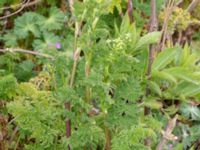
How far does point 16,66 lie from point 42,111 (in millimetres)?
1042

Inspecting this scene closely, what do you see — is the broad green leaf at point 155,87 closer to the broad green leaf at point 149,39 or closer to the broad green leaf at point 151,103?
the broad green leaf at point 151,103

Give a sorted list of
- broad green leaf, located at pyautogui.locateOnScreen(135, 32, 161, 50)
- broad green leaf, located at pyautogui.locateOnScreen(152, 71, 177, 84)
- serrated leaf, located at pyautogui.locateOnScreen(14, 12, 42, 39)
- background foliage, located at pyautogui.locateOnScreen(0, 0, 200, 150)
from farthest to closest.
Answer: serrated leaf, located at pyautogui.locateOnScreen(14, 12, 42, 39)
broad green leaf, located at pyautogui.locateOnScreen(152, 71, 177, 84)
broad green leaf, located at pyautogui.locateOnScreen(135, 32, 161, 50)
background foliage, located at pyautogui.locateOnScreen(0, 0, 200, 150)

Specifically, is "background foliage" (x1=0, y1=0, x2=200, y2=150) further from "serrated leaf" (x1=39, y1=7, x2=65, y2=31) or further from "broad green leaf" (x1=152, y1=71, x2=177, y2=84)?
"serrated leaf" (x1=39, y1=7, x2=65, y2=31)

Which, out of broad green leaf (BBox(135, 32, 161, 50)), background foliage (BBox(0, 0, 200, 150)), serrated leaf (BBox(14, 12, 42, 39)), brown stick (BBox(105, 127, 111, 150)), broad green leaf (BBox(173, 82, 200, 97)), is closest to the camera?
background foliage (BBox(0, 0, 200, 150))

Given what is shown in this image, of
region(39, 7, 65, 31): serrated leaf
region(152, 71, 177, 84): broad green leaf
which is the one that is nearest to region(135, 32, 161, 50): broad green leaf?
region(152, 71, 177, 84): broad green leaf

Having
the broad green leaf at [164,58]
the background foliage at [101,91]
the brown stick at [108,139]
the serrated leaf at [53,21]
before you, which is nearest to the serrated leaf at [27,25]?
the serrated leaf at [53,21]

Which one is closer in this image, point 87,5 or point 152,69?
point 87,5

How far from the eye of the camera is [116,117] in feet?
4.96

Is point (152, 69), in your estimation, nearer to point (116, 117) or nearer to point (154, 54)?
point (154, 54)

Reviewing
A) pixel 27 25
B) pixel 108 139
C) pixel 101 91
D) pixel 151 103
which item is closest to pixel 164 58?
pixel 151 103

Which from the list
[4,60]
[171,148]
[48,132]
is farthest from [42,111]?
[4,60]

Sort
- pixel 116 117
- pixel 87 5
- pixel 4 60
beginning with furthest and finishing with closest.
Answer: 1. pixel 4 60
2. pixel 116 117
3. pixel 87 5

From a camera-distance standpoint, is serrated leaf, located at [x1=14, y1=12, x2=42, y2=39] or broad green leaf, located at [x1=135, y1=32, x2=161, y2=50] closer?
broad green leaf, located at [x1=135, y1=32, x2=161, y2=50]

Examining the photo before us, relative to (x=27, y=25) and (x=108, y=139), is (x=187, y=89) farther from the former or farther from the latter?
(x=27, y=25)
